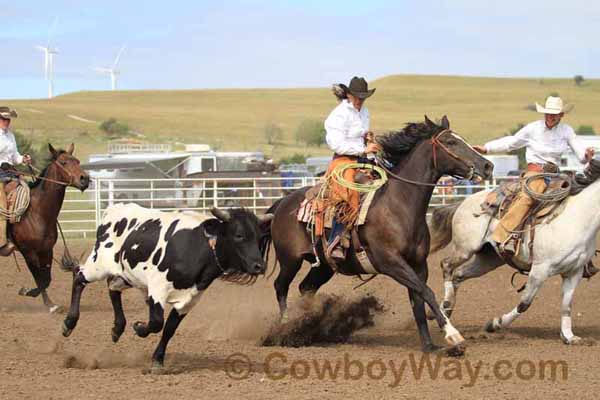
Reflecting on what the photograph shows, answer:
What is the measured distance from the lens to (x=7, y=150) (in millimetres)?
10688

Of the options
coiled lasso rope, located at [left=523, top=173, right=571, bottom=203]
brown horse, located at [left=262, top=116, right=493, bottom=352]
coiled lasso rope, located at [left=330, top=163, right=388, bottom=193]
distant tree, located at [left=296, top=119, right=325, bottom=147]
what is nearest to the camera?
brown horse, located at [left=262, top=116, right=493, bottom=352]

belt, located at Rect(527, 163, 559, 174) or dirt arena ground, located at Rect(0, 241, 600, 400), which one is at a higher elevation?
belt, located at Rect(527, 163, 559, 174)

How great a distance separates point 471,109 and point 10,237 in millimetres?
82269

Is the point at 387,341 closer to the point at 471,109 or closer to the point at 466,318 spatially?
the point at 466,318

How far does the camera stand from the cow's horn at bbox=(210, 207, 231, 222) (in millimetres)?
6652

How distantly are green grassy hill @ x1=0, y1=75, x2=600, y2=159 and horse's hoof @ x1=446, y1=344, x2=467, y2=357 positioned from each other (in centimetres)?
4539

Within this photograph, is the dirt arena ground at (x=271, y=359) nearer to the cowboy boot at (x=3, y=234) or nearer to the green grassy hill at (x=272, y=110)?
the cowboy boot at (x=3, y=234)

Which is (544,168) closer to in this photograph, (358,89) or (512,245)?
(512,245)

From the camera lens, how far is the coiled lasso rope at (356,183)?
822 cm

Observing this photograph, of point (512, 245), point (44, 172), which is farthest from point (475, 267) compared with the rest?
point (44, 172)

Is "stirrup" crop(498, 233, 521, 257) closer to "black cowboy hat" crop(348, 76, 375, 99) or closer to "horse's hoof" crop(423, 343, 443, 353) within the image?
"horse's hoof" crop(423, 343, 443, 353)

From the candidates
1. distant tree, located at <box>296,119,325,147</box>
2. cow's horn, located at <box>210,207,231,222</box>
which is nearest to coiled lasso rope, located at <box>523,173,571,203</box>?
cow's horn, located at <box>210,207,231,222</box>

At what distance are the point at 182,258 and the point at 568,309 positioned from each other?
350 centimetres

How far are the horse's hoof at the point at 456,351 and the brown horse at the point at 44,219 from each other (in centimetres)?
487
